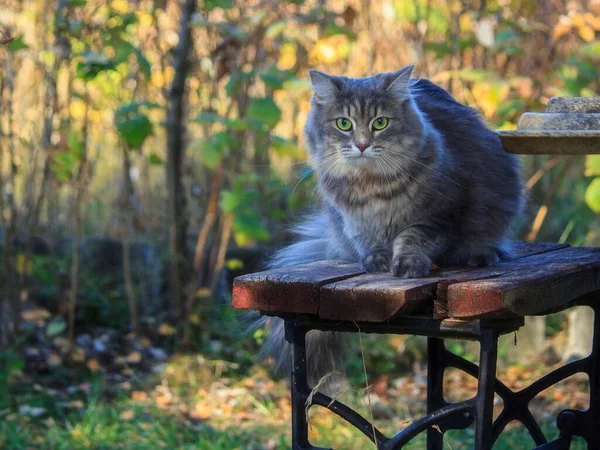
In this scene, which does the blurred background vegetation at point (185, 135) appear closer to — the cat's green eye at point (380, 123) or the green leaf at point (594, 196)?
the green leaf at point (594, 196)

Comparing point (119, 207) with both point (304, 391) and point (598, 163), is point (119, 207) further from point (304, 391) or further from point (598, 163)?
point (304, 391)

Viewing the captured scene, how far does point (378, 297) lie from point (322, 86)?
0.94 m

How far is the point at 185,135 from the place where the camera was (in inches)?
201

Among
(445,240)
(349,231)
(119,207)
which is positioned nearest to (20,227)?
(119,207)

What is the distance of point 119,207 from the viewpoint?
5059 millimetres

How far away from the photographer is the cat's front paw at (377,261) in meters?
2.58

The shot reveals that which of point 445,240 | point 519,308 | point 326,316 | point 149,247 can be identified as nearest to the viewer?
point 519,308

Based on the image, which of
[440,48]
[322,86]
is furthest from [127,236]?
[322,86]

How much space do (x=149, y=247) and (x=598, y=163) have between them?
2599 mm

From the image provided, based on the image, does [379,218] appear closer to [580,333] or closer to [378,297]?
[378,297]

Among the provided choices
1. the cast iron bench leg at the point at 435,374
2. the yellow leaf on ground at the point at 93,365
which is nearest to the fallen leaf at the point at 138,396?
the yellow leaf on ground at the point at 93,365

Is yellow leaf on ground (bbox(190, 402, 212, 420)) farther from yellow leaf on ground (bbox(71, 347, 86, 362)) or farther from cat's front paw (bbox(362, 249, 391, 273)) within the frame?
cat's front paw (bbox(362, 249, 391, 273))

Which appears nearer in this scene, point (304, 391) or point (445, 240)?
point (304, 391)

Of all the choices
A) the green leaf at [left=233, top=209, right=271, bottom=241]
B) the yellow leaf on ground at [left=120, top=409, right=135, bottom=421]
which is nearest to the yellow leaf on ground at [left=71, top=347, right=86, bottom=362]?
the yellow leaf on ground at [left=120, top=409, right=135, bottom=421]
